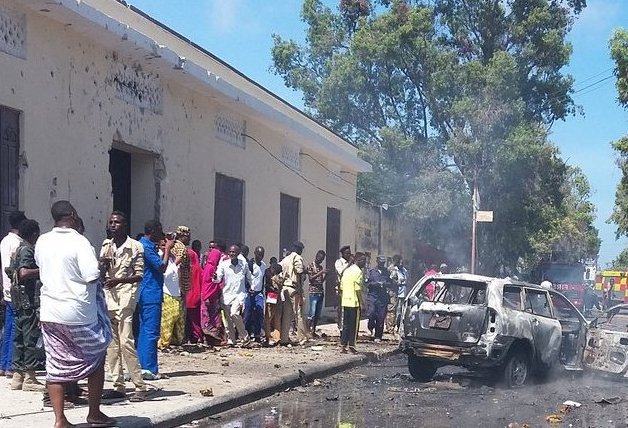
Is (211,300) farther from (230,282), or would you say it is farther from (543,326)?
(543,326)

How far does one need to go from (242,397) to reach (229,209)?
8134 millimetres

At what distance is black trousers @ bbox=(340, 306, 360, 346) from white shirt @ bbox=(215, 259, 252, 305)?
5.63 feet

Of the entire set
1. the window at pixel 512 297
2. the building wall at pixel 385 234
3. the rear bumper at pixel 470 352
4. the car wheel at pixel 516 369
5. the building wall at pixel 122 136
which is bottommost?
the car wheel at pixel 516 369

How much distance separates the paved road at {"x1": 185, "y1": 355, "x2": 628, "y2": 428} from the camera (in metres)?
8.80

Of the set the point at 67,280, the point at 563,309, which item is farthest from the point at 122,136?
the point at 563,309

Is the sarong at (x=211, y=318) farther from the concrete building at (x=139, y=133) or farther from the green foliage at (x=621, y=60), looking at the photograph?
the green foliage at (x=621, y=60)

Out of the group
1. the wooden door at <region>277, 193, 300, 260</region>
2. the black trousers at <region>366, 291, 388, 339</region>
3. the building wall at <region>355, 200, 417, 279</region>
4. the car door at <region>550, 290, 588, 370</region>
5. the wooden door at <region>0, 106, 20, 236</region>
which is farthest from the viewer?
the building wall at <region>355, 200, 417, 279</region>

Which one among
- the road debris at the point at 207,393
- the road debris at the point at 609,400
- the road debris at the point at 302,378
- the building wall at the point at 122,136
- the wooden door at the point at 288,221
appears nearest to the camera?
the road debris at the point at 207,393

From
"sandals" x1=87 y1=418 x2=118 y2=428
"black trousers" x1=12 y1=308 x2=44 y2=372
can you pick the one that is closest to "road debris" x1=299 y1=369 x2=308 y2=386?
"black trousers" x1=12 y1=308 x2=44 y2=372

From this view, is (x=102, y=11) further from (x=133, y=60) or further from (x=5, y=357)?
(x=5, y=357)

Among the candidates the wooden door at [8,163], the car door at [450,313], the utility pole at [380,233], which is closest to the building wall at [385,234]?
the utility pole at [380,233]

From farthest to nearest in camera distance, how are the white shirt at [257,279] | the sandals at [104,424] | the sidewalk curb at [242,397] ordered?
the white shirt at [257,279], the sidewalk curb at [242,397], the sandals at [104,424]

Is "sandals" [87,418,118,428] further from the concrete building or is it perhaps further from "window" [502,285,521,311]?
"window" [502,285,521,311]

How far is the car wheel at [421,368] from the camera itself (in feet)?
39.2
